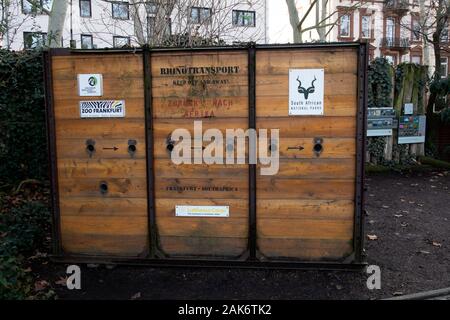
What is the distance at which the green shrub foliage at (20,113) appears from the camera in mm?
7582

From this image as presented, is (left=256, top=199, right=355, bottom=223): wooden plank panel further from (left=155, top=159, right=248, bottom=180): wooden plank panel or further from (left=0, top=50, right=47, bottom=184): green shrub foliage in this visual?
(left=0, top=50, right=47, bottom=184): green shrub foliage

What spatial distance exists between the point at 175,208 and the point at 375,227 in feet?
10.9

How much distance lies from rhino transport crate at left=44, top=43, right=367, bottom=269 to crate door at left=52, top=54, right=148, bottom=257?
0.01 meters

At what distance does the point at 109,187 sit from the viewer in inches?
187

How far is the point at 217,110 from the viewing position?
4.51m

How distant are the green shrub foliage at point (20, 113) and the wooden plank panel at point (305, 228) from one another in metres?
4.96

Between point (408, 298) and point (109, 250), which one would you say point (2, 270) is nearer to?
point (109, 250)

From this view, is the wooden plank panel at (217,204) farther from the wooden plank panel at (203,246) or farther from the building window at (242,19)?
the building window at (242,19)

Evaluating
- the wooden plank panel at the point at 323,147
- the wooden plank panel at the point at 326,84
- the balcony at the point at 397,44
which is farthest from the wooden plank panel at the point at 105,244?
the balcony at the point at 397,44

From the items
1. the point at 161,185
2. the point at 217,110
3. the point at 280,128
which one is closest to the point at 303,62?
the point at 280,128

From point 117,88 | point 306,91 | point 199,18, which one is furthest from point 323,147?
point 199,18

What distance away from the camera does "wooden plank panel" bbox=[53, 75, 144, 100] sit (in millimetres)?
4574

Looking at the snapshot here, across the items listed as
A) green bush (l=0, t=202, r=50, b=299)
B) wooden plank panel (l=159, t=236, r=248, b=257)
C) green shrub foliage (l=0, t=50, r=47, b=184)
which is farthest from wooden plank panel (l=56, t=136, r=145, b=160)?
green shrub foliage (l=0, t=50, r=47, b=184)

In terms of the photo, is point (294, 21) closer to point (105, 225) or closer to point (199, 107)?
point (199, 107)
